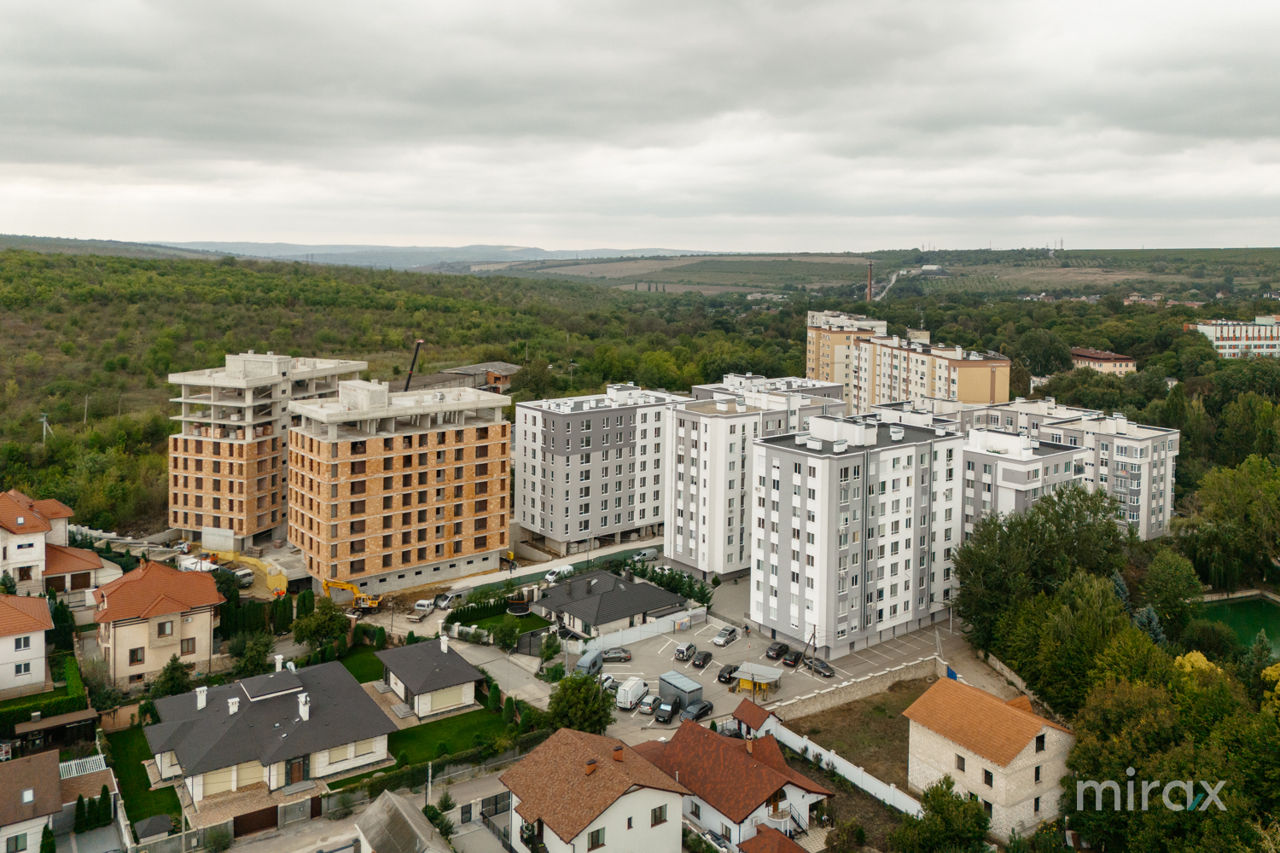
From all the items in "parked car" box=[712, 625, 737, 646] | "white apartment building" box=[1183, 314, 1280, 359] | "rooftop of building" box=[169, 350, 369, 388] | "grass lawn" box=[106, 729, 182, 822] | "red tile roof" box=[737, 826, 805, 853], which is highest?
"white apartment building" box=[1183, 314, 1280, 359]

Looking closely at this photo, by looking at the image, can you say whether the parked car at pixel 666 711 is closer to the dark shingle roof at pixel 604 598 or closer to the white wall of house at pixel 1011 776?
the dark shingle roof at pixel 604 598

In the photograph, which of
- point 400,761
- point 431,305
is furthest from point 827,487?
point 431,305

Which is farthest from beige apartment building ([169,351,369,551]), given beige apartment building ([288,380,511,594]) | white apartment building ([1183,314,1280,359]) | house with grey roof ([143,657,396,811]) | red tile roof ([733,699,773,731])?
white apartment building ([1183,314,1280,359])

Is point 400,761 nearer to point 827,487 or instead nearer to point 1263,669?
→ point 827,487

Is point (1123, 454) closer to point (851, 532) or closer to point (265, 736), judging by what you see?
point (851, 532)

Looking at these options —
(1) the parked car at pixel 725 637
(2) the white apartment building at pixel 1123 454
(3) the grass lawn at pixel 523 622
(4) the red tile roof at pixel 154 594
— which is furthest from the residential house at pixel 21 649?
(2) the white apartment building at pixel 1123 454

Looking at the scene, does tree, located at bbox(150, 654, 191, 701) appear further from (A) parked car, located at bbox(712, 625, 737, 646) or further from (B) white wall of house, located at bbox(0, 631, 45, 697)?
(A) parked car, located at bbox(712, 625, 737, 646)

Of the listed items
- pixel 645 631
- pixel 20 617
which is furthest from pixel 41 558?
pixel 645 631
